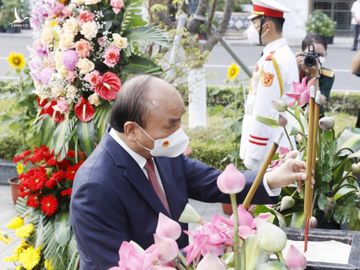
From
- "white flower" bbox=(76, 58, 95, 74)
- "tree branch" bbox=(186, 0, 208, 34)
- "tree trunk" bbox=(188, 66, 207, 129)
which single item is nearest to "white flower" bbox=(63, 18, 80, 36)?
"white flower" bbox=(76, 58, 95, 74)

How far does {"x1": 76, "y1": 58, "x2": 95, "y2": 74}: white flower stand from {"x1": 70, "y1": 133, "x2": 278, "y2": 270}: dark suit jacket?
115cm

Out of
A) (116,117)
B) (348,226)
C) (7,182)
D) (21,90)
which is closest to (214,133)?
(7,182)

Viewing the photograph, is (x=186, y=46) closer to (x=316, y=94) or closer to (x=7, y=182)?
(x=7, y=182)

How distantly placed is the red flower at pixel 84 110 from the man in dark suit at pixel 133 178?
119cm

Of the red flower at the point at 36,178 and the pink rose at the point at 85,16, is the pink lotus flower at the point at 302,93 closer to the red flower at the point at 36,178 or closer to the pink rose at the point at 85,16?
the pink rose at the point at 85,16

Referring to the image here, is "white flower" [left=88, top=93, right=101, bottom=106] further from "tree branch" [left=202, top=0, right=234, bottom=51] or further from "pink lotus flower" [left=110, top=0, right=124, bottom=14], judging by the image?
"tree branch" [left=202, top=0, right=234, bottom=51]

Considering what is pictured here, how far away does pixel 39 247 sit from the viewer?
320 centimetres

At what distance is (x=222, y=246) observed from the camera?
47.8 inches

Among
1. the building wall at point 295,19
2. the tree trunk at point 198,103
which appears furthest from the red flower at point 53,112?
the building wall at point 295,19

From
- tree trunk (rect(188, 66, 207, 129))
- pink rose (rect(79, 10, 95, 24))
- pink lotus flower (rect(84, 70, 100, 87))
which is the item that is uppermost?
pink rose (rect(79, 10, 95, 24))

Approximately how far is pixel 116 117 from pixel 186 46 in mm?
3786

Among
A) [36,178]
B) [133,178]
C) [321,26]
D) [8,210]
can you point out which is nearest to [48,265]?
[36,178]

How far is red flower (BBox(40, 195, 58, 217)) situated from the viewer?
10.2 ft

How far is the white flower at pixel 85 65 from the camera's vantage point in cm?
304
